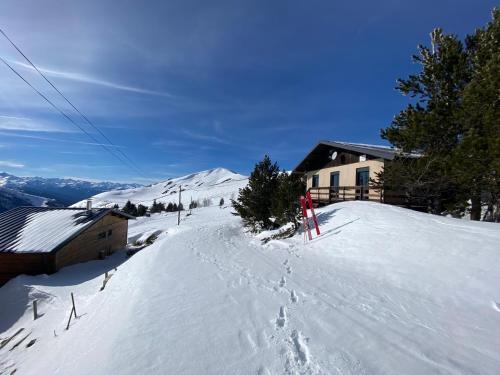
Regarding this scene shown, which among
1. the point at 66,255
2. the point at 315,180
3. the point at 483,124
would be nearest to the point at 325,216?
the point at 483,124

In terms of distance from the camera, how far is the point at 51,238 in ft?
67.3

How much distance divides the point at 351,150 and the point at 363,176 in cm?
227

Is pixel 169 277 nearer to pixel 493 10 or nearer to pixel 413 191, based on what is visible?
pixel 413 191

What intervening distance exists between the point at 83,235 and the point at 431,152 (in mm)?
25829

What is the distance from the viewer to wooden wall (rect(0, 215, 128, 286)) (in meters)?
18.9

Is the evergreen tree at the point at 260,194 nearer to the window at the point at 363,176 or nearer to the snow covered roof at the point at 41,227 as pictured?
the window at the point at 363,176

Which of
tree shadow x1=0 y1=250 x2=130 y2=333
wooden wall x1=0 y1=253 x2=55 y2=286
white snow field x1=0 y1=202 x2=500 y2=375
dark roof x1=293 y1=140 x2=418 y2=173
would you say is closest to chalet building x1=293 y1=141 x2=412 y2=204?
dark roof x1=293 y1=140 x2=418 y2=173

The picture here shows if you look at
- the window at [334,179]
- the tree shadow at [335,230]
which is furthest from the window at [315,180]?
the tree shadow at [335,230]

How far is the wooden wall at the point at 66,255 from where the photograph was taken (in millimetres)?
18875

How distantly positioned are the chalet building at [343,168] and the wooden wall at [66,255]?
19204 millimetres

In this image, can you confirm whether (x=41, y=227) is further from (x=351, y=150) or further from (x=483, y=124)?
(x=483, y=124)

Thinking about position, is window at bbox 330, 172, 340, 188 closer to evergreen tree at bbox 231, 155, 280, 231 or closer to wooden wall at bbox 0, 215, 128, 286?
evergreen tree at bbox 231, 155, 280, 231

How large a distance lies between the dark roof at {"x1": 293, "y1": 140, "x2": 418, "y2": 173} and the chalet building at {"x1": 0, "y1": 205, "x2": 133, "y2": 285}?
69.0 feet

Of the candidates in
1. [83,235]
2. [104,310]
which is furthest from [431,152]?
[83,235]
